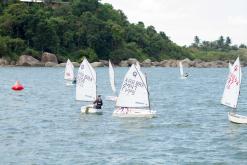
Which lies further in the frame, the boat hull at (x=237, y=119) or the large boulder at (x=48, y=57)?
the large boulder at (x=48, y=57)

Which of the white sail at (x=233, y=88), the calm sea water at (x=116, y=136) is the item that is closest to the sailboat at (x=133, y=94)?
the calm sea water at (x=116, y=136)

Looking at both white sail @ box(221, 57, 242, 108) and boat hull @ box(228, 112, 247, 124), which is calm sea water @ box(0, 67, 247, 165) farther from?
white sail @ box(221, 57, 242, 108)

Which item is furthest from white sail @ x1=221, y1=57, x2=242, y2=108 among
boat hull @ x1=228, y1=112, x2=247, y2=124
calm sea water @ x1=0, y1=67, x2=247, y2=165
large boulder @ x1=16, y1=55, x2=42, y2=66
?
large boulder @ x1=16, y1=55, x2=42, y2=66

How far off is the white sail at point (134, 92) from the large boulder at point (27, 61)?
12856cm

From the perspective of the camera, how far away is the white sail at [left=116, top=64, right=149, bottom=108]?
55.8 m

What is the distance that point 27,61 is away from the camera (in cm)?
18262

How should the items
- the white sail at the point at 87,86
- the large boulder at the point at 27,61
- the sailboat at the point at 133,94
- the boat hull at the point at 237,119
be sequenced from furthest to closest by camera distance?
the large boulder at the point at 27,61 → the white sail at the point at 87,86 → the sailboat at the point at 133,94 → the boat hull at the point at 237,119

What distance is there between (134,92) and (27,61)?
425 ft

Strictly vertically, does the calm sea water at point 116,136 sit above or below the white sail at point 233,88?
below

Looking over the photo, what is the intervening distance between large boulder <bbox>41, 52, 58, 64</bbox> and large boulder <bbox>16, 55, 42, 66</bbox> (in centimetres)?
202

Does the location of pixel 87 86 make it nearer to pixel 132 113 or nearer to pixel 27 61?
pixel 132 113

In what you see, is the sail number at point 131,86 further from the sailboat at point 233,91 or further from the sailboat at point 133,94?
the sailboat at point 233,91

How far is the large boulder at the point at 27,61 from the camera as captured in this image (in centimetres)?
18188

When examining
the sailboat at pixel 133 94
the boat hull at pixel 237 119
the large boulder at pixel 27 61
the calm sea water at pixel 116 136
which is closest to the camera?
the calm sea water at pixel 116 136
